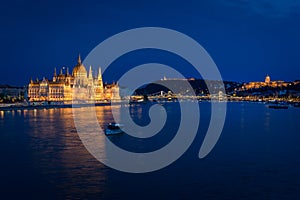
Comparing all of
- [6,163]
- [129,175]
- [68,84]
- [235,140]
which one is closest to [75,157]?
[6,163]

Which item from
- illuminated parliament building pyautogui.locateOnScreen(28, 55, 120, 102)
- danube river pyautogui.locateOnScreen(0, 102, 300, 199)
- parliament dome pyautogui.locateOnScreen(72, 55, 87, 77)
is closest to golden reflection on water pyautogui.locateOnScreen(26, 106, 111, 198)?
danube river pyautogui.locateOnScreen(0, 102, 300, 199)

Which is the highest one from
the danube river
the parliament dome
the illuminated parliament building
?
the parliament dome

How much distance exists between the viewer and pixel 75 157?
11023mm

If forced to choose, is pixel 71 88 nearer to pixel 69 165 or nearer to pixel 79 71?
pixel 79 71

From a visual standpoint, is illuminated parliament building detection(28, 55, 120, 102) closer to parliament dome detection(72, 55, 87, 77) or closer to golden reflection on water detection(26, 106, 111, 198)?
parliament dome detection(72, 55, 87, 77)

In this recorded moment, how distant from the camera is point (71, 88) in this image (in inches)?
2677

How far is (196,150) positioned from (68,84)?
189ft

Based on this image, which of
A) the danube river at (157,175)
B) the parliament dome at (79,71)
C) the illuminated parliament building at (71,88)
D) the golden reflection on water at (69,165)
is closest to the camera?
the danube river at (157,175)

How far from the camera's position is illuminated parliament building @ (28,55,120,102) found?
6612cm

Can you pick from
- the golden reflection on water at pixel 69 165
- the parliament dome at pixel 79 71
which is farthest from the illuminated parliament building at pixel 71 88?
the golden reflection on water at pixel 69 165

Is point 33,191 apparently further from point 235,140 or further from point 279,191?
point 235,140

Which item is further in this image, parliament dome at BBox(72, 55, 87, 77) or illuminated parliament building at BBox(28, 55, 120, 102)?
parliament dome at BBox(72, 55, 87, 77)

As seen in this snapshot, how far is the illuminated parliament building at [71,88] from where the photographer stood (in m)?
66.1

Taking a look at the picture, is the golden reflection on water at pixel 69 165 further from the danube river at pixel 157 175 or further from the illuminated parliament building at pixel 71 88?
the illuminated parliament building at pixel 71 88
